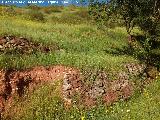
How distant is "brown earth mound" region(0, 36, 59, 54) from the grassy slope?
61 cm

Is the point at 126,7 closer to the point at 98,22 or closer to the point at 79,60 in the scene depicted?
the point at 98,22

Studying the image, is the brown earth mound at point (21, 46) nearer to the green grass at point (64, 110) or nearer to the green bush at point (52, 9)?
the green grass at point (64, 110)

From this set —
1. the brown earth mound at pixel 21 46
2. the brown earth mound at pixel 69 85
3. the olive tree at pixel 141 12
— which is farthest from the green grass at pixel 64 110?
the olive tree at pixel 141 12

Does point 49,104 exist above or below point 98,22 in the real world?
below

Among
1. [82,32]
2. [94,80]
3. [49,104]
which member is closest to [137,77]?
[94,80]

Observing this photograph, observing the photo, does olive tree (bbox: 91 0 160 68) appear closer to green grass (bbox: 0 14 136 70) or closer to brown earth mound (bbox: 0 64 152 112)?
green grass (bbox: 0 14 136 70)

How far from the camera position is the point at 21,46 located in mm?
23594

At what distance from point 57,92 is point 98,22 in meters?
9.32

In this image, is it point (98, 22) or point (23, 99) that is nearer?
point (23, 99)

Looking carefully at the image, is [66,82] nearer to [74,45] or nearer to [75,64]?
[75,64]

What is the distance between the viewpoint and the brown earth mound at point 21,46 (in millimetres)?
22584

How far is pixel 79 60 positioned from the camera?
22.8 m

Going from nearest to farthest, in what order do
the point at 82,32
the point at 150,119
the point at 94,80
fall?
1. the point at 150,119
2. the point at 94,80
3. the point at 82,32

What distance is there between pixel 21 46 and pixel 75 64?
3343 mm
